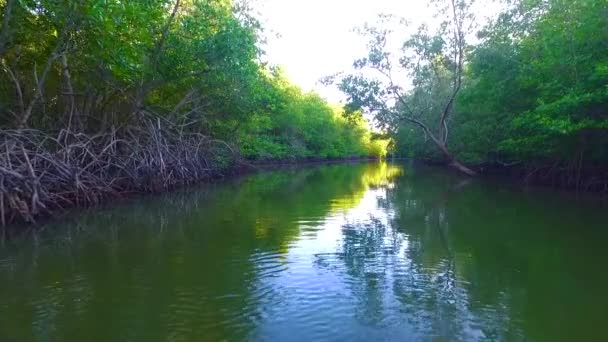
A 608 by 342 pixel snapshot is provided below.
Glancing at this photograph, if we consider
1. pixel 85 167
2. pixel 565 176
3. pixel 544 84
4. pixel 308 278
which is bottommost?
pixel 308 278

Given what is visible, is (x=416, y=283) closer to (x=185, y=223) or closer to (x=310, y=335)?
(x=310, y=335)

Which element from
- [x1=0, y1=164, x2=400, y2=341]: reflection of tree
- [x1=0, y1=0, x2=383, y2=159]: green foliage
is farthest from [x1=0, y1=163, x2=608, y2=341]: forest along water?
[x1=0, y1=0, x2=383, y2=159]: green foliage

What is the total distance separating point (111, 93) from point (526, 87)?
1511cm

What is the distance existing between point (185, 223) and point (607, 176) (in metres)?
12.9

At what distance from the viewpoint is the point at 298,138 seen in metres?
45.3

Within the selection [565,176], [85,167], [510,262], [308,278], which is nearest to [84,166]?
[85,167]

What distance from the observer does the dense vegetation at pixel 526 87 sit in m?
12.0

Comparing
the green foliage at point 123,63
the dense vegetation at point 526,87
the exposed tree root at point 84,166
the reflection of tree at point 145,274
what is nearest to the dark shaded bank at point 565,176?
the dense vegetation at point 526,87

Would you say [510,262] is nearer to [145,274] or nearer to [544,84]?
[145,274]

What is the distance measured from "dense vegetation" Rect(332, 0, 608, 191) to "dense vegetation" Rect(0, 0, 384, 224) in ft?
30.3

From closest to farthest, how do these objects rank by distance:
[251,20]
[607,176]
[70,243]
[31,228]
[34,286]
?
[34,286], [70,243], [31,228], [607,176], [251,20]

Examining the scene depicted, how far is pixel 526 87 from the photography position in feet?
52.6

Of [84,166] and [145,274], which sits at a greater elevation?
[84,166]

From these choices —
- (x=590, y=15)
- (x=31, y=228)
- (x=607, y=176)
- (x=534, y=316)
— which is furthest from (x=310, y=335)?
(x=607, y=176)
